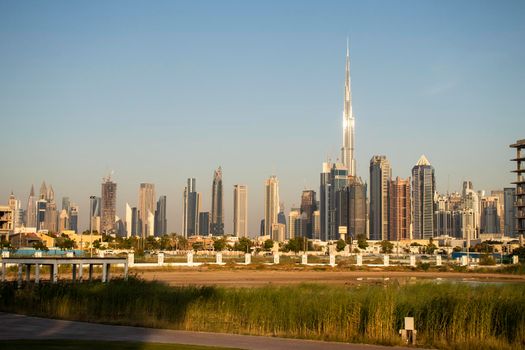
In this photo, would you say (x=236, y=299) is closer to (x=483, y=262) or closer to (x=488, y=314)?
(x=488, y=314)

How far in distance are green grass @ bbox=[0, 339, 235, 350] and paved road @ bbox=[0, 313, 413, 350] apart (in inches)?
42.1

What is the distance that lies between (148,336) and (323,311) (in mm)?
6945

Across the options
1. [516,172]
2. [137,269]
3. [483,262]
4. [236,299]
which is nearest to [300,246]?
[516,172]

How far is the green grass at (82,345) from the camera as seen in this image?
20.5 m

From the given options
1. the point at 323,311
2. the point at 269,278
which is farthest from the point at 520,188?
the point at 323,311

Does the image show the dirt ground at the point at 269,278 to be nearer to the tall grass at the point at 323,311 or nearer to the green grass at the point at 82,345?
the tall grass at the point at 323,311

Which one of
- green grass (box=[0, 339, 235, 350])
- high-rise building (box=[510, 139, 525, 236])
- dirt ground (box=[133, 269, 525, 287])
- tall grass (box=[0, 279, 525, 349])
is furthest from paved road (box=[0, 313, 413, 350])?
high-rise building (box=[510, 139, 525, 236])

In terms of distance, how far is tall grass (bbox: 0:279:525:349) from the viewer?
82.9 ft

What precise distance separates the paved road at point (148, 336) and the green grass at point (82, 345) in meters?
1.07

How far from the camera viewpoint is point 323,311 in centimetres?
2719

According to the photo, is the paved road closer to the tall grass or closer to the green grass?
the green grass

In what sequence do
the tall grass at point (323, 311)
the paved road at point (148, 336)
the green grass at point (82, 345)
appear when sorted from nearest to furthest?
1. the green grass at point (82, 345)
2. the paved road at point (148, 336)
3. the tall grass at point (323, 311)

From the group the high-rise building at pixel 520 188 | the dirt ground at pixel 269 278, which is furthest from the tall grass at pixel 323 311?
the high-rise building at pixel 520 188

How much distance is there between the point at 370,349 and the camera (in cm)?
2266
